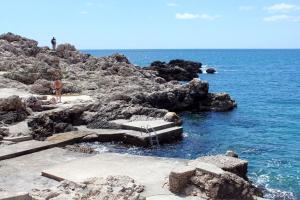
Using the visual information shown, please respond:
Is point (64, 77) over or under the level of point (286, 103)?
over

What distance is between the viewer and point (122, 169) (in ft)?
44.2

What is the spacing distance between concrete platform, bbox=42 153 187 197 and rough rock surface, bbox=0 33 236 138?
19.1 ft

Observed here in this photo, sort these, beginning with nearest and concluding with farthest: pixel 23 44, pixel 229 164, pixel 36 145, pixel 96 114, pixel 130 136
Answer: pixel 229 164 → pixel 36 145 → pixel 130 136 → pixel 96 114 → pixel 23 44

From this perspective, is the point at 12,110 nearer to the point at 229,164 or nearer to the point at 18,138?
the point at 18,138

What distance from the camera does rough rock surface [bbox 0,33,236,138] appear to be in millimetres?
23859

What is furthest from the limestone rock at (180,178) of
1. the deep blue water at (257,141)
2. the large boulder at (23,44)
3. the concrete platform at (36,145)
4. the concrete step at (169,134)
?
the large boulder at (23,44)

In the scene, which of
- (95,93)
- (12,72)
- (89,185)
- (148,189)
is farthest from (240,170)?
(12,72)

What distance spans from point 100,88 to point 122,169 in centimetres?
2248

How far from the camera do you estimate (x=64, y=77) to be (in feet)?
129

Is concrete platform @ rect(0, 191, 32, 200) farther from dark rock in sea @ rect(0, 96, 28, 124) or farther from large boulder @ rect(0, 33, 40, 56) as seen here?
large boulder @ rect(0, 33, 40, 56)

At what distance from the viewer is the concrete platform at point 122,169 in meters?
12.2

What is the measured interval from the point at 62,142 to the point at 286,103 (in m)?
36.0

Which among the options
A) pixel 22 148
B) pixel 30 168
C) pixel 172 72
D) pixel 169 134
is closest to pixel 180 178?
pixel 30 168

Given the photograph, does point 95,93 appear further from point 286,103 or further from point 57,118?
point 286,103
